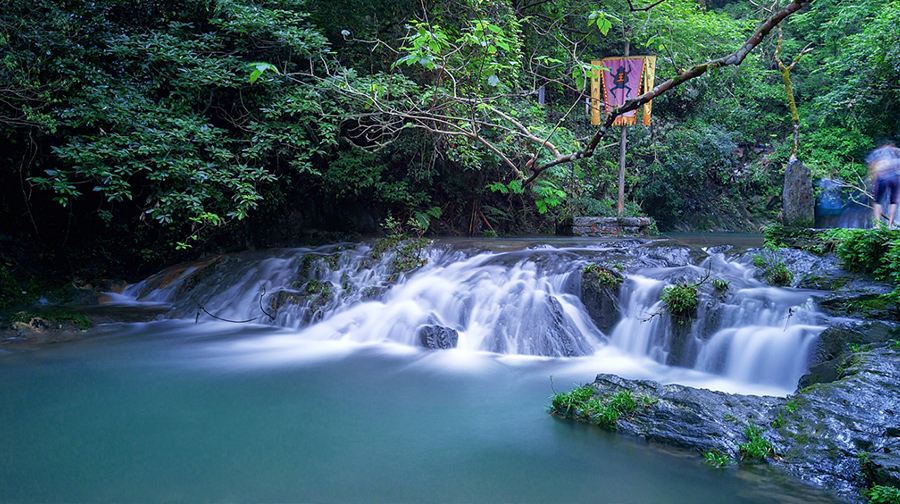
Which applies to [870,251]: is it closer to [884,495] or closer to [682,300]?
[682,300]

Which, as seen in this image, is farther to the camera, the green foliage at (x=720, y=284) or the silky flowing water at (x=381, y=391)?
the green foliage at (x=720, y=284)

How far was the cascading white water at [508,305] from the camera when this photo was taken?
5422 millimetres

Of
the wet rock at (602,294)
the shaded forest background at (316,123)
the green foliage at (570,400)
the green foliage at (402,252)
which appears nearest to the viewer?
the green foliage at (570,400)

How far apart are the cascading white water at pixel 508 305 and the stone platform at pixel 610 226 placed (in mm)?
4305

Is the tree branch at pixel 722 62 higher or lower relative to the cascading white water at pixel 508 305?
higher

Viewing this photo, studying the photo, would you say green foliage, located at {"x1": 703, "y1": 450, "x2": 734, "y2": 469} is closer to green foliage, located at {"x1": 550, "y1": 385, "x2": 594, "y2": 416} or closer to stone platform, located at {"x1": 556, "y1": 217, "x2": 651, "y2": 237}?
green foliage, located at {"x1": 550, "y1": 385, "x2": 594, "y2": 416}

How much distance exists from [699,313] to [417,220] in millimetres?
6345

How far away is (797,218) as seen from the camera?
24.3 ft

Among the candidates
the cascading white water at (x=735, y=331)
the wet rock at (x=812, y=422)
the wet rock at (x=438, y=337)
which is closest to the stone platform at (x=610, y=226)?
the cascading white water at (x=735, y=331)

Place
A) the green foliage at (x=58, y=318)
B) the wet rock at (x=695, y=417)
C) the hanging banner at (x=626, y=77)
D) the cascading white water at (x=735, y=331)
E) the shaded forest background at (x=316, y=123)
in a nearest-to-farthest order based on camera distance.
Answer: the wet rock at (x=695, y=417) → the cascading white water at (x=735, y=331) → the green foliage at (x=58, y=318) → the shaded forest background at (x=316, y=123) → the hanging banner at (x=626, y=77)

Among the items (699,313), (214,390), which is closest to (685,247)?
(699,313)

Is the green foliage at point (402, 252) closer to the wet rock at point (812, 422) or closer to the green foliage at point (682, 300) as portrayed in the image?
the green foliage at point (682, 300)

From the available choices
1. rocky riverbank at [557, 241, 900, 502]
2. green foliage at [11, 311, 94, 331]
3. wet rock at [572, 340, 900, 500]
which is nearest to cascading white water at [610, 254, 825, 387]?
rocky riverbank at [557, 241, 900, 502]

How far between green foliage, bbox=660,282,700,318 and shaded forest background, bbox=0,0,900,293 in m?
2.43
